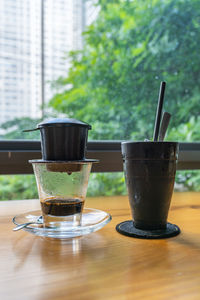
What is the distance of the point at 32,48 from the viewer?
1.37 metres

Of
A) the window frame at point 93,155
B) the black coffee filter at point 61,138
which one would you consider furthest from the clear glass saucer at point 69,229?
the window frame at point 93,155

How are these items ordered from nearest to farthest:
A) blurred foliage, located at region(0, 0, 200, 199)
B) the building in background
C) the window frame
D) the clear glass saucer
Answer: the clear glass saucer
the window frame
the building in background
blurred foliage, located at region(0, 0, 200, 199)

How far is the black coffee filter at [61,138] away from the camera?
0.54 meters

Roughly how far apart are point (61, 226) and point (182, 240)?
8.6 inches

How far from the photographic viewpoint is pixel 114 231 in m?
0.56

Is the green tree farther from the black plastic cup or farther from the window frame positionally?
the black plastic cup

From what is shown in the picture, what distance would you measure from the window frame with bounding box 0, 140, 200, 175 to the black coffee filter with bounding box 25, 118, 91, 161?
2.21 feet

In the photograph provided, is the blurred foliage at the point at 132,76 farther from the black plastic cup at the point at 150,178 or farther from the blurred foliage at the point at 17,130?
the black plastic cup at the point at 150,178

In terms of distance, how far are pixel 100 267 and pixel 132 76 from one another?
1.24m

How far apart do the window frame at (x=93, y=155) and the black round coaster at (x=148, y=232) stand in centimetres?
71

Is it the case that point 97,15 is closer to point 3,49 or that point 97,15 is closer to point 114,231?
point 3,49

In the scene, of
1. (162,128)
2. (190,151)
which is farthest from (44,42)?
(162,128)

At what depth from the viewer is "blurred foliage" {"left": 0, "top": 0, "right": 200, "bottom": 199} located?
1.43 m

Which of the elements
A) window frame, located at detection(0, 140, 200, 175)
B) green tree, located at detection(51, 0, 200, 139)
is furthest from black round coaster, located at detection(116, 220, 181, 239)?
green tree, located at detection(51, 0, 200, 139)
